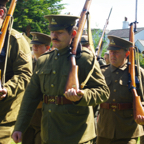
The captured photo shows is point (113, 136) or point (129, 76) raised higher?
point (129, 76)

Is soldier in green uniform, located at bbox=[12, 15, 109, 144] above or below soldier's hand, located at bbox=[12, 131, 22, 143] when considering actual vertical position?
above

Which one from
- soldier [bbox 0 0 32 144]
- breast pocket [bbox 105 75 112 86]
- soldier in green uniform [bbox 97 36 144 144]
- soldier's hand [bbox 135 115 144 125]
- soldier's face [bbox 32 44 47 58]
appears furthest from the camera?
soldier's face [bbox 32 44 47 58]

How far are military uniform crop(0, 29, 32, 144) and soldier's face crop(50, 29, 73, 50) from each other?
68cm

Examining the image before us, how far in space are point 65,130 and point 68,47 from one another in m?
1.01

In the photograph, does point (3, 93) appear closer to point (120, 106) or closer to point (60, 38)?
point (60, 38)

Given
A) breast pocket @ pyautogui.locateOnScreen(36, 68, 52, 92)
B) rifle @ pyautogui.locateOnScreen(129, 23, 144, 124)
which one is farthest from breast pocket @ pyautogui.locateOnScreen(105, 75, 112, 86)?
breast pocket @ pyautogui.locateOnScreen(36, 68, 52, 92)

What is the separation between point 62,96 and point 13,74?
96 centimetres

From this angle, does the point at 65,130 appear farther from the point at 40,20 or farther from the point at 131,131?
the point at 40,20

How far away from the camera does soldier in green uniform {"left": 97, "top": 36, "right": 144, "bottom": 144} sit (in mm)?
4707

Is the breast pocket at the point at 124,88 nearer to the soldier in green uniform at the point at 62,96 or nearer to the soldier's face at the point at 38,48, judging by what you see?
the soldier in green uniform at the point at 62,96

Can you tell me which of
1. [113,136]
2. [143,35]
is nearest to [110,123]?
[113,136]

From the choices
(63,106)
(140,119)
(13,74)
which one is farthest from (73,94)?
(140,119)

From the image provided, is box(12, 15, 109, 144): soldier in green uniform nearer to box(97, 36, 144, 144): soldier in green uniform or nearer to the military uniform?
the military uniform

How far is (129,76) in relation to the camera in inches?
193
